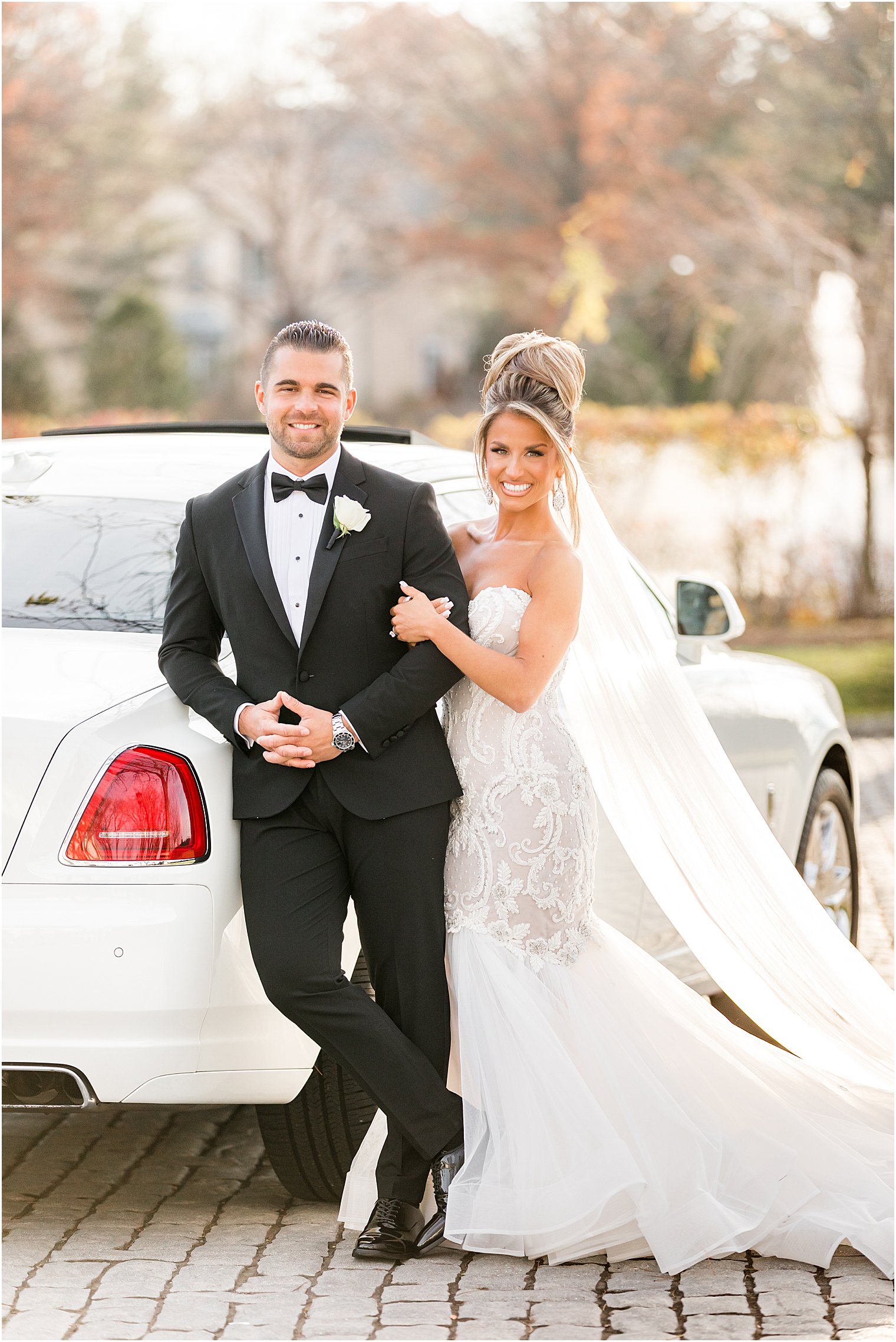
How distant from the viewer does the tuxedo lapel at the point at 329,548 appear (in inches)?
136

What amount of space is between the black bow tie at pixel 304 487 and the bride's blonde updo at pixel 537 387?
42 cm

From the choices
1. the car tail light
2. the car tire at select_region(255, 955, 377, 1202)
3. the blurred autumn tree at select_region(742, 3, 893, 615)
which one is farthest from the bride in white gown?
the blurred autumn tree at select_region(742, 3, 893, 615)

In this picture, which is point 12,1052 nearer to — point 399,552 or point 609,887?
point 399,552

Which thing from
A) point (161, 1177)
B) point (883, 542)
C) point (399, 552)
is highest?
point (883, 542)

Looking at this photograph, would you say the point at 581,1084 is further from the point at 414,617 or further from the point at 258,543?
the point at 258,543

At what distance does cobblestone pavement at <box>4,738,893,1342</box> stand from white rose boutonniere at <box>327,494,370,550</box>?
4.35 feet

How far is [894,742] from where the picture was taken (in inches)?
496

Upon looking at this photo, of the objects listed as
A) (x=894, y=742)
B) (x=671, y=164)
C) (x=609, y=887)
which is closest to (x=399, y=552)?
(x=609, y=887)

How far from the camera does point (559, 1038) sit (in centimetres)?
357

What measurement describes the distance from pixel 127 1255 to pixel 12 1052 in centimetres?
66

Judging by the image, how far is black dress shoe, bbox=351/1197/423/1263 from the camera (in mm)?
3465

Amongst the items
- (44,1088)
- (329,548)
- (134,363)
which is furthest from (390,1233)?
(134,363)

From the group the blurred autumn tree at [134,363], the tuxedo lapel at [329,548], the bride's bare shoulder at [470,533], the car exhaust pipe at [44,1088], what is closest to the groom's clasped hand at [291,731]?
the tuxedo lapel at [329,548]

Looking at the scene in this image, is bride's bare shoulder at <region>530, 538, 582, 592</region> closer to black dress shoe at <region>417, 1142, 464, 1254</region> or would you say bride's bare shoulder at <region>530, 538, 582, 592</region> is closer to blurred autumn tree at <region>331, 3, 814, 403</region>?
black dress shoe at <region>417, 1142, 464, 1254</region>
